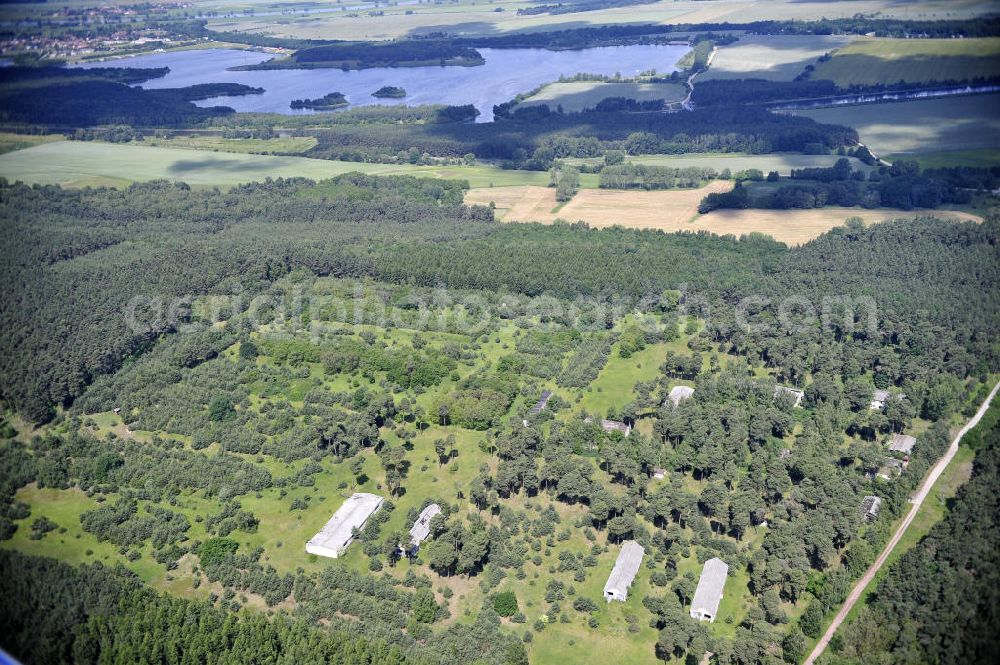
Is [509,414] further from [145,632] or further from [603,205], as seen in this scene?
[603,205]

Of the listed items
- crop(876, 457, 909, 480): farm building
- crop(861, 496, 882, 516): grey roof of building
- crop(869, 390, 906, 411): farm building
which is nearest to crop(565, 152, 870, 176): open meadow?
crop(869, 390, 906, 411): farm building

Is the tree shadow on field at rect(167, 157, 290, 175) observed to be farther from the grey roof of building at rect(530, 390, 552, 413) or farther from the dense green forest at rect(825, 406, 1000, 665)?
the dense green forest at rect(825, 406, 1000, 665)

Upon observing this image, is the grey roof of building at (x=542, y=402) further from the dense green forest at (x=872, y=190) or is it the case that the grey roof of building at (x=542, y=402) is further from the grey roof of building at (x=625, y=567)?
the dense green forest at (x=872, y=190)

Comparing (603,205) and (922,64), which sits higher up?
(922,64)

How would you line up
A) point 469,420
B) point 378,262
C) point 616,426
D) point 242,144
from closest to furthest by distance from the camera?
point 616,426, point 469,420, point 378,262, point 242,144

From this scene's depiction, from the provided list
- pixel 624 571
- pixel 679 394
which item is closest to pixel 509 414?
pixel 679 394

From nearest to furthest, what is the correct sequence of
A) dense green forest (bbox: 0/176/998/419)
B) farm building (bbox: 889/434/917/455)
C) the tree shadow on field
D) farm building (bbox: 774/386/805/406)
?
farm building (bbox: 889/434/917/455) → farm building (bbox: 774/386/805/406) → dense green forest (bbox: 0/176/998/419) → the tree shadow on field
